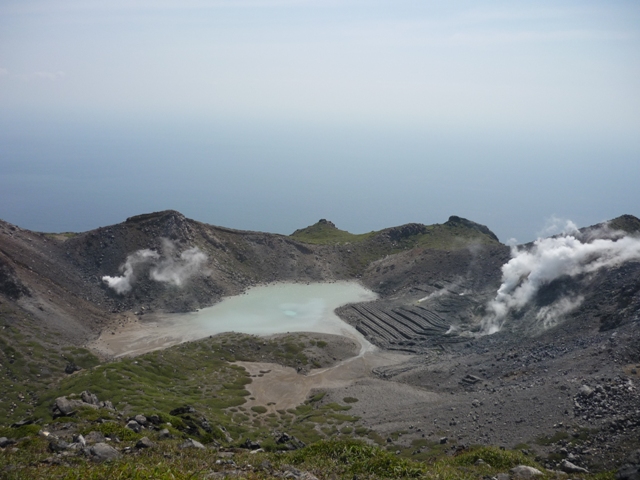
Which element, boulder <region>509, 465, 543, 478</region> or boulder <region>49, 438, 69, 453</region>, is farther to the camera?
boulder <region>509, 465, 543, 478</region>

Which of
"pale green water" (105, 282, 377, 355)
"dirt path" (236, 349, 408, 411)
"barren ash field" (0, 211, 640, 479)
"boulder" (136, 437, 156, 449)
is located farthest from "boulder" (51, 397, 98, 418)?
"pale green water" (105, 282, 377, 355)

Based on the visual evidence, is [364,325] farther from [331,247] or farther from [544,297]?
[331,247]

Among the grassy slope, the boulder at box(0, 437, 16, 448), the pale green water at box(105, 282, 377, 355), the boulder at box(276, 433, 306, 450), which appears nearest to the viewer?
the boulder at box(0, 437, 16, 448)

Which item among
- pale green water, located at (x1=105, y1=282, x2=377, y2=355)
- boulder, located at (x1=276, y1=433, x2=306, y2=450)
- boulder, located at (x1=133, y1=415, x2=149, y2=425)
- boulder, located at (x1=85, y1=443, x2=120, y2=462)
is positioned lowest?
boulder, located at (x1=276, y1=433, x2=306, y2=450)

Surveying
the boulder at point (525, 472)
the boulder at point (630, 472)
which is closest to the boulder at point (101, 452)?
the boulder at point (525, 472)

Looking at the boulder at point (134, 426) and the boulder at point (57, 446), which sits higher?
the boulder at point (57, 446)

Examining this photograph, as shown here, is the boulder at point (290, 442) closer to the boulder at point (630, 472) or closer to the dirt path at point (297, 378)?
the dirt path at point (297, 378)

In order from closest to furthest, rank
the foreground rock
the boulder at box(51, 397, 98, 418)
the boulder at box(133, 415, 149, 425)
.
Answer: the foreground rock, the boulder at box(133, 415, 149, 425), the boulder at box(51, 397, 98, 418)

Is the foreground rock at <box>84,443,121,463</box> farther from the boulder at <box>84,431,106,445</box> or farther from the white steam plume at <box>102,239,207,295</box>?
the white steam plume at <box>102,239,207,295</box>
